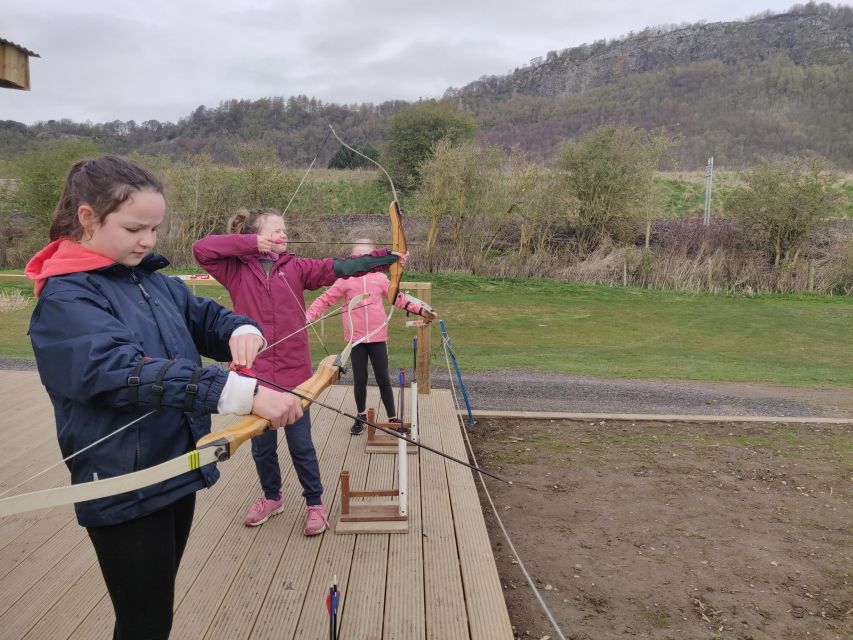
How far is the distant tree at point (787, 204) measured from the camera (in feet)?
50.6

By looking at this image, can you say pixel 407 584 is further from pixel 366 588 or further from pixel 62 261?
pixel 62 261

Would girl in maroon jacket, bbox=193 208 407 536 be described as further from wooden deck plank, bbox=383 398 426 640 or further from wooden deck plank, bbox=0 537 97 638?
wooden deck plank, bbox=0 537 97 638

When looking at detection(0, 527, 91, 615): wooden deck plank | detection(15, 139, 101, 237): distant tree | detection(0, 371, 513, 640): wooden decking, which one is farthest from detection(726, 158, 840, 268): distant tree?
detection(15, 139, 101, 237): distant tree

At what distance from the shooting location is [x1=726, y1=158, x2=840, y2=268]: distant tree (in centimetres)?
1544

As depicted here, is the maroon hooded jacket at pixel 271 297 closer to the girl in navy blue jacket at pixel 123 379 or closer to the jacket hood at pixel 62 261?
the girl in navy blue jacket at pixel 123 379

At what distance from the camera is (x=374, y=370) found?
4.43 m

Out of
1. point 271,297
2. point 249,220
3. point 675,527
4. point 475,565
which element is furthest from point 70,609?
point 675,527

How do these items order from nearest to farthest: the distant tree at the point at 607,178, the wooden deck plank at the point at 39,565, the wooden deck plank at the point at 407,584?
1. the wooden deck plank at the point at 407,584
2. the wooden deck plank at the point at 39,565
3. the distant tree at the point at 607,178

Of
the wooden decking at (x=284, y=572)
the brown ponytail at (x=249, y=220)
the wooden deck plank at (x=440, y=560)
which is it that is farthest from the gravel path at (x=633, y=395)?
the brown ponytail at (x=249, y=220)

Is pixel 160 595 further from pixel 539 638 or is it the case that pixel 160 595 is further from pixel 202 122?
pixel 202 122

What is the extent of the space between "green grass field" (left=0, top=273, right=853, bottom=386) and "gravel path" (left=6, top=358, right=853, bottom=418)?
42 centimetres

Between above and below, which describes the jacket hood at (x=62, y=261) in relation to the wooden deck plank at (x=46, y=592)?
above

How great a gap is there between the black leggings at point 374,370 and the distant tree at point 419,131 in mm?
19043

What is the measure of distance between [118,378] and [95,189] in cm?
44
